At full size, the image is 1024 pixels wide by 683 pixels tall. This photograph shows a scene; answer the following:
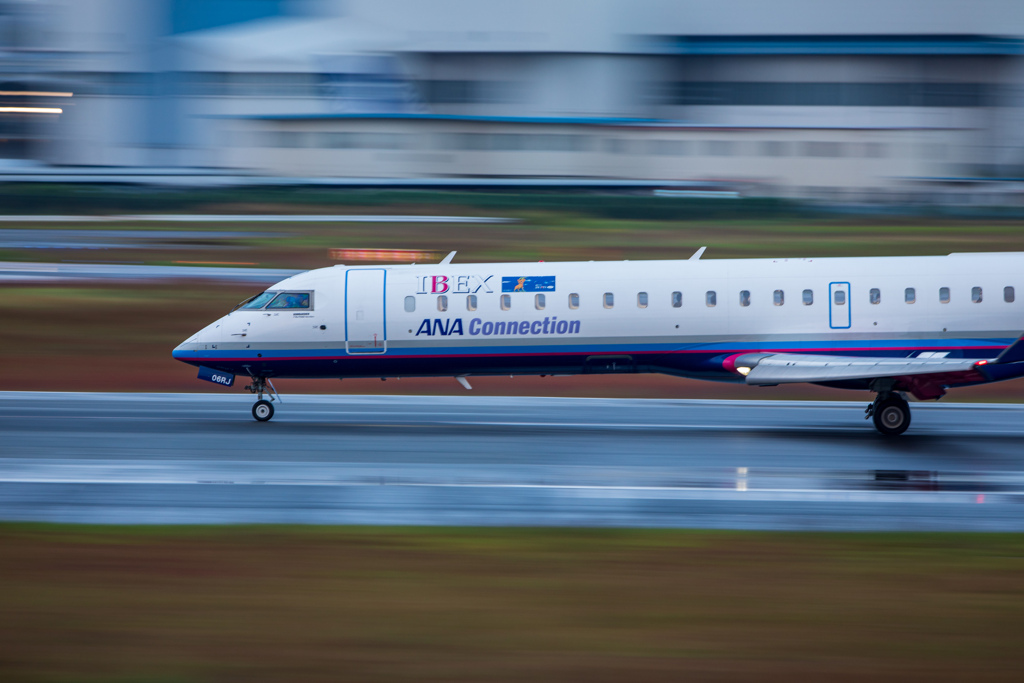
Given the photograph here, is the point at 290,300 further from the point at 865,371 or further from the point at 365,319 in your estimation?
the point at 865,371

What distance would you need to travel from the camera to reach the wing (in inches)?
621

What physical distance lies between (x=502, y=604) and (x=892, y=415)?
1001 centimetres

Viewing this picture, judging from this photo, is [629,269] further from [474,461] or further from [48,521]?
[48,521]

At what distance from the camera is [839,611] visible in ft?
28.1

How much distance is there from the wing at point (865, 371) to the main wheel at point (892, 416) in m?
0.30

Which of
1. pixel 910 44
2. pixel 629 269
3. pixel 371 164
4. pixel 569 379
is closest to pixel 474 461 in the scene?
pixel 629 269

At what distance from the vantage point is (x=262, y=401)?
1806cm

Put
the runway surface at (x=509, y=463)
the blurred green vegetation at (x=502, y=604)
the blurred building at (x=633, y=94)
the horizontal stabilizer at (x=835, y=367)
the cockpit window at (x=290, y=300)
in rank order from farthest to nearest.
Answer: the blurred building at (x=633, y=94) → the cockpit window at (x=290, y=300) → the horizontal stabilizer at (x=835, y=367) → the runway surface at (x=509, y=463) → the blurred green vegetation at (x=502, y=604)

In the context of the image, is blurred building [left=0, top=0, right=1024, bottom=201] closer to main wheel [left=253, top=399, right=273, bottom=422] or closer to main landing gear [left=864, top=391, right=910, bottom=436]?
main wheel [left=253, top=399, right=273, bottom=422]

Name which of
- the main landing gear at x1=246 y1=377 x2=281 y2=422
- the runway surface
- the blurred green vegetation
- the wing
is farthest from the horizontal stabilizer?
the main landing gear at x1=246 y1=377 x2=281 y2=422

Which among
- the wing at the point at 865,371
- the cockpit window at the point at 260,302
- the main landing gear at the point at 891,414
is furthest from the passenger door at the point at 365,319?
the main landing gear at the point at 891,414

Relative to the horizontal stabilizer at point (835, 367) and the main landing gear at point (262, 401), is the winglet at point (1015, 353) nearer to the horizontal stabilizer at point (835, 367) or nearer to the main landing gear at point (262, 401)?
the horizontal stabilizer at point (835, 367)

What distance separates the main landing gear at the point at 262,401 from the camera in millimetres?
17891

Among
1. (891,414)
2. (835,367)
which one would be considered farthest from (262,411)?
(891,414)
